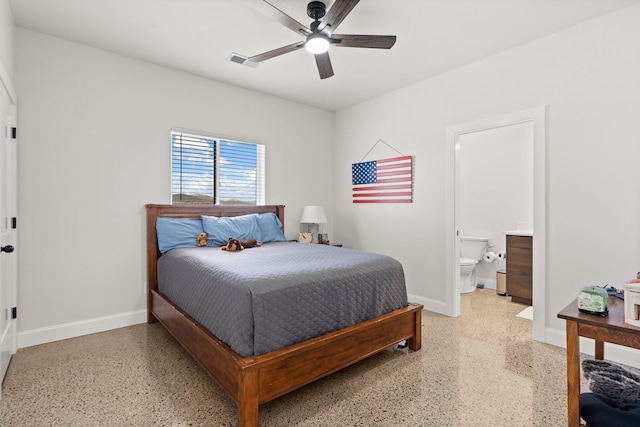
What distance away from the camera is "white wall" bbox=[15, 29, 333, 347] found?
2.75m

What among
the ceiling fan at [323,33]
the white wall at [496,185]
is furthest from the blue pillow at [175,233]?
the white wall at [496,185]

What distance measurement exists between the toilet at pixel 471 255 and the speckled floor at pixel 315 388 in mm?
1510

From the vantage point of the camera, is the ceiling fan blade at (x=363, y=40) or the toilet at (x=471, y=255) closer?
the ceiling fan blade at (x=363, y=40)

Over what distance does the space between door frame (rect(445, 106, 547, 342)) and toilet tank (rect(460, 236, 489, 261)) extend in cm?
142

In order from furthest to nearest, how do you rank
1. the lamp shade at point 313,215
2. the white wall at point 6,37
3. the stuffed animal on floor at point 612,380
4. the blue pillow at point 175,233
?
1. the lamp shade at point 313,215
2. the blue pillow at point 175,233
3. the white wall at point 6,37
4. the stuffed animal on floor at point 612,380

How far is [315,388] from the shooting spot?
2.10m

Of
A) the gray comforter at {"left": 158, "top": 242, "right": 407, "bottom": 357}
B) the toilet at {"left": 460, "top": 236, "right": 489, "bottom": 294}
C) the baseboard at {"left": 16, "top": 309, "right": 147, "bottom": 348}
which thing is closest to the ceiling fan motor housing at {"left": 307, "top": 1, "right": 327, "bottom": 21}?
the gray comforter at {"left": 158, "top": 242, "right": 407, "bottom": 357}

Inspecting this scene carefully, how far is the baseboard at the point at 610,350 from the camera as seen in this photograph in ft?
7.84

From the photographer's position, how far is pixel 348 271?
2.25 metres

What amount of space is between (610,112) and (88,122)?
4.42 metres

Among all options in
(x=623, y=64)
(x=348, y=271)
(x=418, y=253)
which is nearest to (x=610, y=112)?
(x=623, y=64)

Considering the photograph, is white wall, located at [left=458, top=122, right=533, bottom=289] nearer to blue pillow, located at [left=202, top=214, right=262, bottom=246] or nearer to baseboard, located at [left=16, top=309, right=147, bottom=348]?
blue pillow, located at [left=202, top=214, right=262, bottom=246]

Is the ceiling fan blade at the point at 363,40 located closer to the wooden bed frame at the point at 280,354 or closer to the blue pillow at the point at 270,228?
the wooden bed frame at the point at 280,354

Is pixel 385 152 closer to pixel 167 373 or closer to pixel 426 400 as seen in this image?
pixel 426 400
